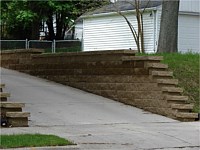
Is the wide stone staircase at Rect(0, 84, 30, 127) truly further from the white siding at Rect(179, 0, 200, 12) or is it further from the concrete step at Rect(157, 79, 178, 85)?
the white siding at Rect(179, 0, 200, 12)

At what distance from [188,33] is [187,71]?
13343 millimetres

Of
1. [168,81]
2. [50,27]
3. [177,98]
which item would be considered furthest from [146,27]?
[177,98]

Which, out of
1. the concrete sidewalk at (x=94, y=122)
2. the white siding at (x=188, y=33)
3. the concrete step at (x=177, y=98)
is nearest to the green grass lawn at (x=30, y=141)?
the concrete sidewalk at (x=94, y=122)

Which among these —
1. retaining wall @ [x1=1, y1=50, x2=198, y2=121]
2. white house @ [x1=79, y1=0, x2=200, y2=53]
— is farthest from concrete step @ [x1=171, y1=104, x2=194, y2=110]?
white house @ [x1=79, y1=0, x2=200, y2=53]

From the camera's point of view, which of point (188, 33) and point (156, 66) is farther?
point (188, 33)

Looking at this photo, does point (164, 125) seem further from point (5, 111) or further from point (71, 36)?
point (71, 36)

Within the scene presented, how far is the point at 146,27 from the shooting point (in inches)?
1053

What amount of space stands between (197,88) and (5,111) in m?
5.67

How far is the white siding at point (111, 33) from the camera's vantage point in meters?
26.7

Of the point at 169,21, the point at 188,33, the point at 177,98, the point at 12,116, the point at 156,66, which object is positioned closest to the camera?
the point at 12,116

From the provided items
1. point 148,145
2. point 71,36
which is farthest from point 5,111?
point 71,36

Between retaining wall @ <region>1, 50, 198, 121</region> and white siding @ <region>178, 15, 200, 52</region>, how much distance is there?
11872 mm

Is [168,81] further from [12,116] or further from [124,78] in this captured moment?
[12,116]

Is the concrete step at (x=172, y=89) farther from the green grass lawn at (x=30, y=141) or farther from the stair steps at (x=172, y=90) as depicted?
the green grass lawn at (x=30, y=141)
